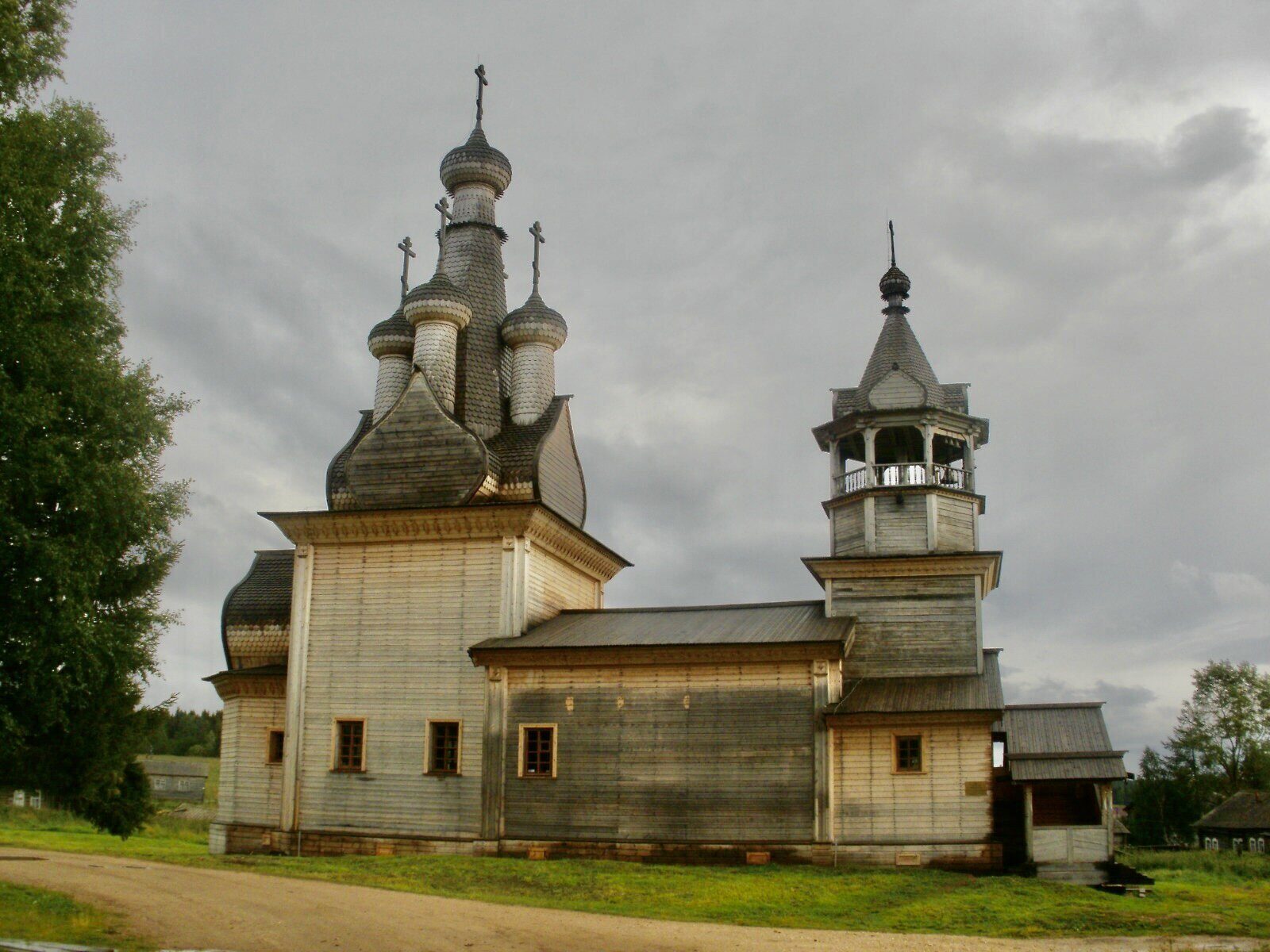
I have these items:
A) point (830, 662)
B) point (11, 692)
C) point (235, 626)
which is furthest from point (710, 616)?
point (11, 692)

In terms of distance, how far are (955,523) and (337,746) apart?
15181 mm

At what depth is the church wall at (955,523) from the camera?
2659 centimetres

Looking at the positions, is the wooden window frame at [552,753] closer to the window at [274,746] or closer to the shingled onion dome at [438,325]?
the window at [274,746]

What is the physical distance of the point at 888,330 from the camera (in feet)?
97.7

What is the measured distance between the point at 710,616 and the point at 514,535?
498 cm

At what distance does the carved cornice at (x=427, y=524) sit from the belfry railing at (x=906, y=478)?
273 inches

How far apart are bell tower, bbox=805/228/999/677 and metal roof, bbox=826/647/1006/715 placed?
44 centimetres

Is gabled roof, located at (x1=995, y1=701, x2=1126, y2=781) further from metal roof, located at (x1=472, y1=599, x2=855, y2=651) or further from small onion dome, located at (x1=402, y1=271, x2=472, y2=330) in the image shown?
small onion dome, located at (x1=402, y1=271, x2=472, y2=330)

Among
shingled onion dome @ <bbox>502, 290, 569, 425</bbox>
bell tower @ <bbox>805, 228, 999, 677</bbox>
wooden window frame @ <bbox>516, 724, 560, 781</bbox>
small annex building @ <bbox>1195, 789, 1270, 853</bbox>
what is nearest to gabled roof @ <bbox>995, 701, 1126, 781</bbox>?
bell tower @ <bbox>805, 228, 999, 677</bbox>

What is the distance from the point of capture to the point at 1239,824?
52.8 meters

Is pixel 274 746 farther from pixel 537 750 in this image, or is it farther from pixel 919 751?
pixel 919 751

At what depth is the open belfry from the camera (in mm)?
23562

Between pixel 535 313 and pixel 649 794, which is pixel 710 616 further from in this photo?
pixel 535 313

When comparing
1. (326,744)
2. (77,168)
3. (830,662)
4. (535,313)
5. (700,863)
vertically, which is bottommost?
(700,863)
